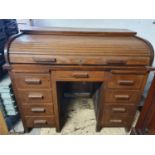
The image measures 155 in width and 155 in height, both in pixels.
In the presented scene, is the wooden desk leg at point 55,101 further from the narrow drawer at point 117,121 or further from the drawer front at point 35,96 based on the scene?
the narrow drawer at point 117,121

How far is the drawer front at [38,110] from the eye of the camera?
130 cm

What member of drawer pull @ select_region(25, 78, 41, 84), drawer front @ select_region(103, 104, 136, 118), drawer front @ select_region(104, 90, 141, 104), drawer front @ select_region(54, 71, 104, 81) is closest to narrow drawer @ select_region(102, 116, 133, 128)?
drawer front @ select_region(103, 104, 136, 118)

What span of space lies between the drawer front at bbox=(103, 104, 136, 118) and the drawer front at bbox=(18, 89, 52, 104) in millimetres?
553

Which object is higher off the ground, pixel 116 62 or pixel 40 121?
pixel 116 62

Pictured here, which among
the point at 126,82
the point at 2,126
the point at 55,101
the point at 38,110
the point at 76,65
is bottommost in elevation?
the point at 2,126

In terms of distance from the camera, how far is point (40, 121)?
4.62ft

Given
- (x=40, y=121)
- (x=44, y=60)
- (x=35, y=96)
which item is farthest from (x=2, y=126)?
(x=44, y=60)

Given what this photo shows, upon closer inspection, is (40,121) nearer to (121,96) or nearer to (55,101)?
(55,101)

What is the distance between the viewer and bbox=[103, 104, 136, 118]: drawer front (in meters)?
1.33

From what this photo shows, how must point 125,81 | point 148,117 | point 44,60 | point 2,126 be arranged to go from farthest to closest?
point 2,126 → point 148,117 → point 125,81 → point 44,60

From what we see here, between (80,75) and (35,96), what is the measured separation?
0.45 meters

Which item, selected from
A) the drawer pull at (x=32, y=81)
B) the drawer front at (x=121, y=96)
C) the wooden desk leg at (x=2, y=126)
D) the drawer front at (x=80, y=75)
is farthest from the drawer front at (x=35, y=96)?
the drawer front at (x=121, y=96)

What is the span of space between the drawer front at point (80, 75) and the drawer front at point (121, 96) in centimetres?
19

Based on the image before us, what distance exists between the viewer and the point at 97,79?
1.15 metres
